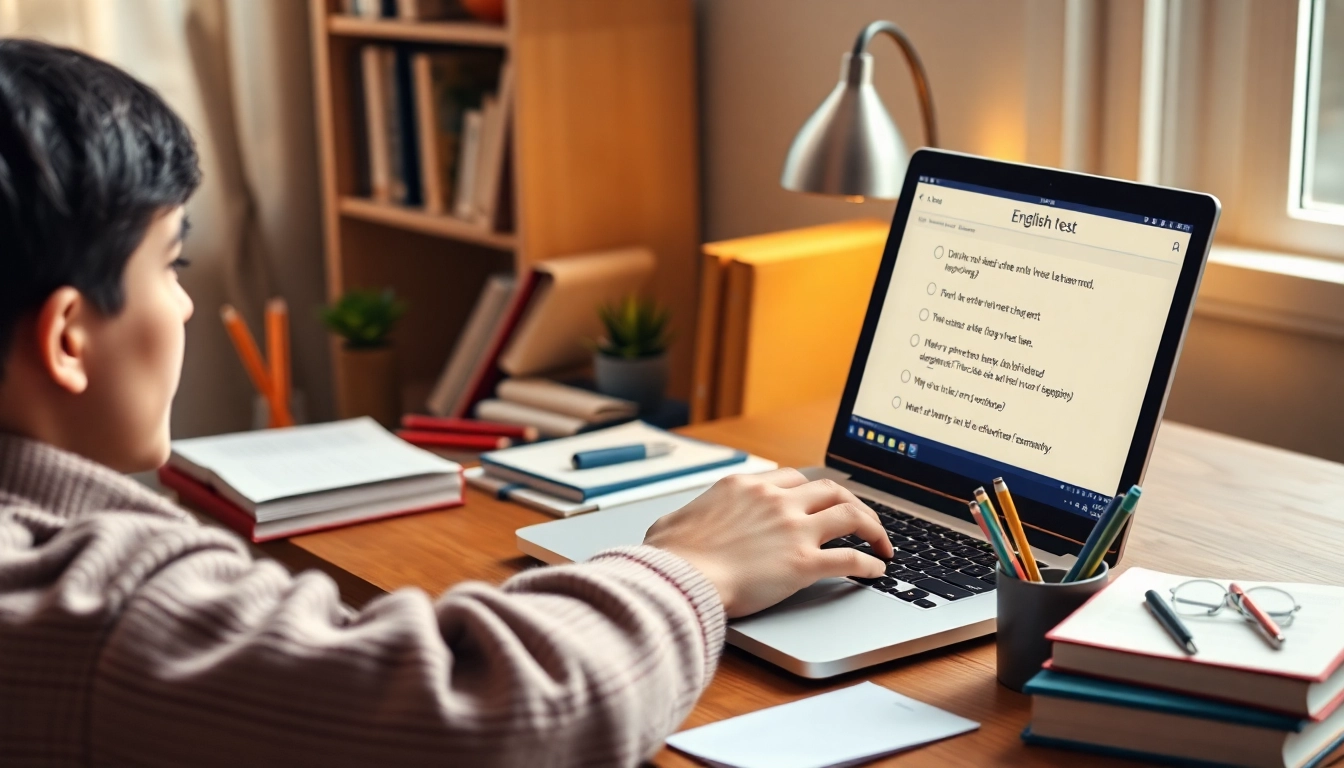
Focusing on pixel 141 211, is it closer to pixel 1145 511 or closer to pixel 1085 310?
pixel 1085 310

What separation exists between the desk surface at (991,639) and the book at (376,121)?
115cm

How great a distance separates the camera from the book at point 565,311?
183 cm

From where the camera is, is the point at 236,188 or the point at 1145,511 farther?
the point at 236,188

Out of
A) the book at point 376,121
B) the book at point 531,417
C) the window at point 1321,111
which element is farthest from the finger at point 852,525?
the book at point 376,121

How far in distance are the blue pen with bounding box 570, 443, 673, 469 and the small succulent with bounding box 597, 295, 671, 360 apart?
0.45 m

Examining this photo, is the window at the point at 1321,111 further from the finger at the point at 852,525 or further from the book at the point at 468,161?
the book at the point at 468,161

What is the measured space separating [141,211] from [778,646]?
0.45 metres

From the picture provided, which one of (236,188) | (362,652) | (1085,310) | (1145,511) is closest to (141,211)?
(362,652)

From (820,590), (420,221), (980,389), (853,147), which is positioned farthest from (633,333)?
(820,590)

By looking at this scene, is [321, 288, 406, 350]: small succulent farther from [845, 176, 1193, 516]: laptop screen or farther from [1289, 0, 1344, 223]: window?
[1289, 0, 1344, 223]: window

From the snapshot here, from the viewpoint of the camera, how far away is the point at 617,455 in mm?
1273

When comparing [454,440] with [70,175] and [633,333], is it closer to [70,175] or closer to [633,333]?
[633,333]

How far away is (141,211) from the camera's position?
2.46 feet

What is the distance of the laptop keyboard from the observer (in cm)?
94
